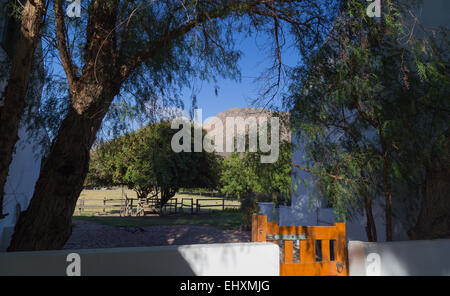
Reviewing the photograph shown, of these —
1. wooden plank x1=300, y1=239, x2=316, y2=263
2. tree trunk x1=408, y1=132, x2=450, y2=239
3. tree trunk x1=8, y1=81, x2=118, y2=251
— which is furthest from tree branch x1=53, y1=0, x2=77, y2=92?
tree trunk x1=408, y1=132, x2=450, y2=239

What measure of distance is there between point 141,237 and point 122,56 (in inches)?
344

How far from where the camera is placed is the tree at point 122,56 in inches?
156

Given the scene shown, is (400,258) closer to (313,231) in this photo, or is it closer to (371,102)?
(313,231)

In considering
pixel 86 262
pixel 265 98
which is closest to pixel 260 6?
pixel 265 98

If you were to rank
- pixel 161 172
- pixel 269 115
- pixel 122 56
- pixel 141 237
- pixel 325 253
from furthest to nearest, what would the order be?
1. pixel 161 172
2. pixel 141 237
3. pixel 269 115
4. pixel 122 56
5. pixel 325 253

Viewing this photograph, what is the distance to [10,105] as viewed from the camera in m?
3.68

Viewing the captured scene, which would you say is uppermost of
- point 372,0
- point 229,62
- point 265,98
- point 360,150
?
point 372,0

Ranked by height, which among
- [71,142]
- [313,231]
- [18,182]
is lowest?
[313,231]

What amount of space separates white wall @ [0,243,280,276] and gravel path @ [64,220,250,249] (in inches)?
305

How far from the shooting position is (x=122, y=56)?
15.0 feet

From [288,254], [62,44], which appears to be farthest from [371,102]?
[62,44]

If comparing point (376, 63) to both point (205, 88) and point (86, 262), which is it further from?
point (86, 262)

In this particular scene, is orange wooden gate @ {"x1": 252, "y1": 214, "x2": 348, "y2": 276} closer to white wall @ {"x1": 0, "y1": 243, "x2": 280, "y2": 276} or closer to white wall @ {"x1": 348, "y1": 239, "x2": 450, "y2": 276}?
white wall @ {"x1": 348, "y1": 239, "x2": 450, "y2": 276}

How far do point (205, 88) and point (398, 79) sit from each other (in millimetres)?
2665
